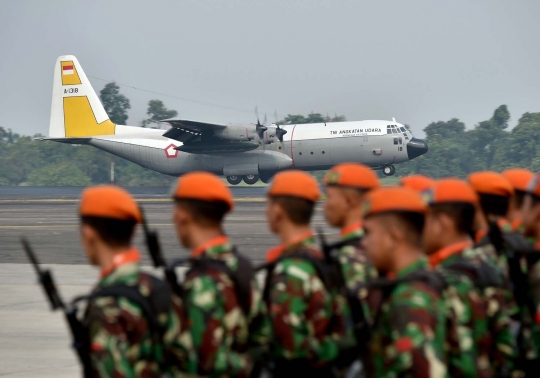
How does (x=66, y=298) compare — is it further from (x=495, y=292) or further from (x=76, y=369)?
(x=495, y=292)

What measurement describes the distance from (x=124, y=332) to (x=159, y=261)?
98 centimetres

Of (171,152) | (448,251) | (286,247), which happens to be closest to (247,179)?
(171,152)

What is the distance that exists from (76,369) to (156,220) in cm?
2271

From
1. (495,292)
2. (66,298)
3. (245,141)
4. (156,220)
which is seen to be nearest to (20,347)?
(66,298)

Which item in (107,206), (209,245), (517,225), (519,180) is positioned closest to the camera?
(107,206)

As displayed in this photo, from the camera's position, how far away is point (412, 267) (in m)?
4.17

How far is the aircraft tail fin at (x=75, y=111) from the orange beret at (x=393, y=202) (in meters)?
50.6

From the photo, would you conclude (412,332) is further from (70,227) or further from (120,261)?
(70,227)

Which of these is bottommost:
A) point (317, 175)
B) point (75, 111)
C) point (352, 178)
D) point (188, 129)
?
point (317, 175)

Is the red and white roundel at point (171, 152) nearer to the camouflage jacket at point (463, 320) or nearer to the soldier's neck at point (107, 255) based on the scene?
the camouflage jacket at point (463, 320)

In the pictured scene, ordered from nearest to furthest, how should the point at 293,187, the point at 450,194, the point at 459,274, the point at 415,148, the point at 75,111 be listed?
the point at 459,274 → the point at 450,194 → the point at 293,187 → the point at 415,148 → the point at 75,111

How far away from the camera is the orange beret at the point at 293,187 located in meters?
5.50

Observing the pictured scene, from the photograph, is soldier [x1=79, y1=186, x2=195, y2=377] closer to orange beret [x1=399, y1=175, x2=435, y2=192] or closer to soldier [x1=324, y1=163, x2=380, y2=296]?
soldier [x1=324, y1=163, x2=380, y2=296]

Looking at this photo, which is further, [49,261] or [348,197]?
[49,261]
